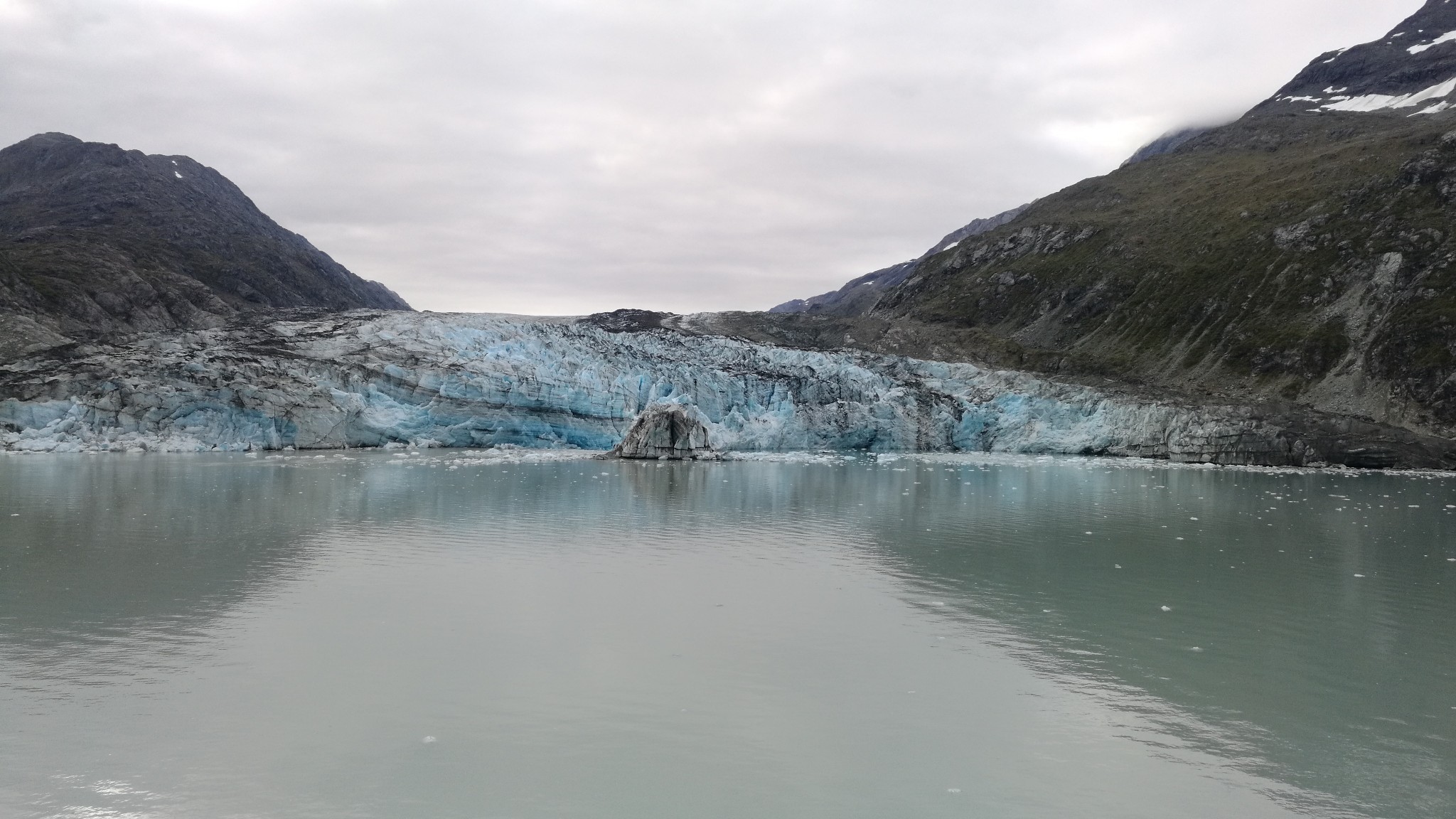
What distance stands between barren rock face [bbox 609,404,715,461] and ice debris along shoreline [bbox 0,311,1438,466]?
8.70 ft

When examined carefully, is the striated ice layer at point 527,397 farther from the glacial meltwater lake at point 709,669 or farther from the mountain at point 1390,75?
the mountain at point 1390,75

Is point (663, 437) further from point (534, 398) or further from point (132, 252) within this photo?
point (132, 252)

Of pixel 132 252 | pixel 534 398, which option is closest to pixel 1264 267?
Answer: pixel 534 398

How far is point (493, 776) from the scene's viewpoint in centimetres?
595

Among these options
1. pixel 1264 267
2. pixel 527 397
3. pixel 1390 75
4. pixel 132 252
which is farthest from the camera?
pixel 1390 75

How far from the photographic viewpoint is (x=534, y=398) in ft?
142

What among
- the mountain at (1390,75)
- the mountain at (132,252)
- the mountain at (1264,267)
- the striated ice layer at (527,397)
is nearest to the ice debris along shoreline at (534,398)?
the striated ice layer at (527,397)

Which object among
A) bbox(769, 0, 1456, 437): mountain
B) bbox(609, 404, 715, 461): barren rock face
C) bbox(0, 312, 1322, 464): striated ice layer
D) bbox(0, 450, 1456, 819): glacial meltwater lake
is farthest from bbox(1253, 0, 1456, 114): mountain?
bbox(0, 450, 1456, 819): glacial meltwater lake

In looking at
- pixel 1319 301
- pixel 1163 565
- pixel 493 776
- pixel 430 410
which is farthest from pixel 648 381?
pixel 1319 301

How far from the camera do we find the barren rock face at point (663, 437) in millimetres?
37656

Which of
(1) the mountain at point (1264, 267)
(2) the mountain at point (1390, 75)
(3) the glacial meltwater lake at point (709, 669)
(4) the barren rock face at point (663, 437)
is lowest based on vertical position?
(3) the glacial meltwater lake at point (709, 669)

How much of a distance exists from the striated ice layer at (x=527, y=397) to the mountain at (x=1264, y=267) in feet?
16.4

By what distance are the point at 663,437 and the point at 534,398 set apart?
8283mm

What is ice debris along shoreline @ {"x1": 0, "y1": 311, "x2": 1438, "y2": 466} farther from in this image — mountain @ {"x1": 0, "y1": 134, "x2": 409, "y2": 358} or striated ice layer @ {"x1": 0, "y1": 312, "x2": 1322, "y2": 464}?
mountain @ {"x1": 0, "y1": 134, "x2": 409, "y2": 358}
